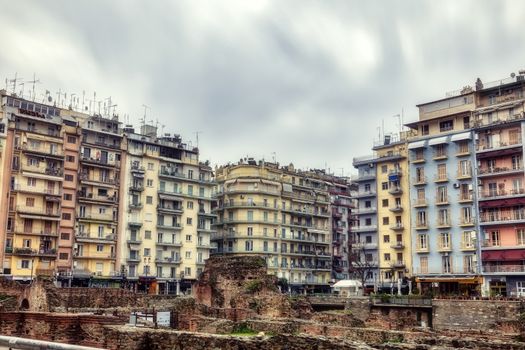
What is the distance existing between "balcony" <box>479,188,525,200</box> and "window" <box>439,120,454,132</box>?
8508 millimetres

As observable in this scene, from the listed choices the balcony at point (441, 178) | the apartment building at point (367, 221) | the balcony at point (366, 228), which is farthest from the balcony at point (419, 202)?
the balcony at point (366, 228)

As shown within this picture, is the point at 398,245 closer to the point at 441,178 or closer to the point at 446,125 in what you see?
the point at 441,178

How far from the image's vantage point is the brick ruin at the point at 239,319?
623 inches

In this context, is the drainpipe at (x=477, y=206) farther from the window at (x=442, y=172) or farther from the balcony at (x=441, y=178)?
the window at (x=442, y=172)

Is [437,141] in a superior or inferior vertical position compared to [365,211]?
superior

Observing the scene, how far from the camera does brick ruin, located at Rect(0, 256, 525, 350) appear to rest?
15.8 m

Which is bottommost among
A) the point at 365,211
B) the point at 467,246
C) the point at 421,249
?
the point at 421,249

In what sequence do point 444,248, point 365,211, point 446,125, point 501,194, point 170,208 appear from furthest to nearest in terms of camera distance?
point 170,208 < point 365,211 < point 446,125 < point 444,248 < point 501,194

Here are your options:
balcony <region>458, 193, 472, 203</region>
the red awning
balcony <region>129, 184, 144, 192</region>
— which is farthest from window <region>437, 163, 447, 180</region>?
balcony <region>129, 184, 144, 192</region>

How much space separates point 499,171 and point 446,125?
855cm

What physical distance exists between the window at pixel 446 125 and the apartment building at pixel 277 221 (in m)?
28.4

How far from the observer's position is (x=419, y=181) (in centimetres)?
6419

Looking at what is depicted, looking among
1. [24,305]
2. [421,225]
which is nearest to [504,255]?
[421,225]

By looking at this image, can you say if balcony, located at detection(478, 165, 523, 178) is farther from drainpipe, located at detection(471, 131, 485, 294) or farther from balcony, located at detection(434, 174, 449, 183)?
balcony, located at detection(434, 174, 449, 183)
